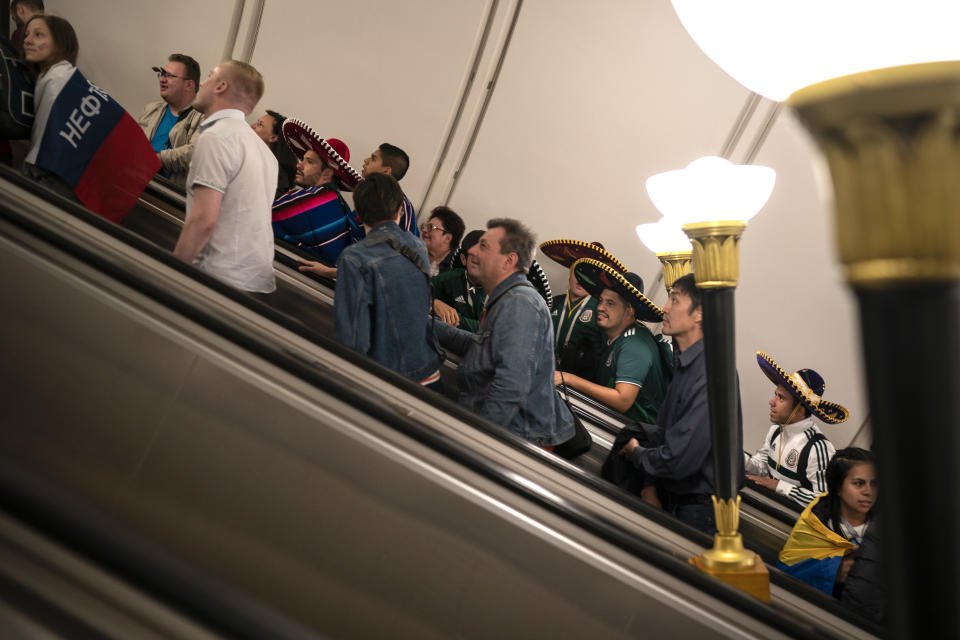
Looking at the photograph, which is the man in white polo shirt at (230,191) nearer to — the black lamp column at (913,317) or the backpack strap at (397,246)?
the backpack strap at (397,246)

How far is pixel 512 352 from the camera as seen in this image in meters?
2.69

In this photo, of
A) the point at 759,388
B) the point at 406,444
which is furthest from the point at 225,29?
the point at 406,444

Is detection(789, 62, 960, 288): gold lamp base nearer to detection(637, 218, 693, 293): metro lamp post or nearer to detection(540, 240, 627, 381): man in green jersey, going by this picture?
detection(637, 218, 693, 293): metro lamp post

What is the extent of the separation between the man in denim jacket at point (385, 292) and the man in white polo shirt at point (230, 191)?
37 centimetres

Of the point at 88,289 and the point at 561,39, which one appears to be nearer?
the point at 88,289

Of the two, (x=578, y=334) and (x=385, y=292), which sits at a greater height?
(x=578, y=334)

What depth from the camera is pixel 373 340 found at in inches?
110

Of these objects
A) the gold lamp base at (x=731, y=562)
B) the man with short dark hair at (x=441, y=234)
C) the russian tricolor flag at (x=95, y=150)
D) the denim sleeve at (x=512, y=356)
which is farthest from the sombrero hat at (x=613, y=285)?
the russian tricolor flag at (x=95, y=150)

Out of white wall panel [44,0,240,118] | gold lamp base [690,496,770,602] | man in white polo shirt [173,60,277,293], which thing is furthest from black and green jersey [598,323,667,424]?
white wall panel [44,0,240,118]

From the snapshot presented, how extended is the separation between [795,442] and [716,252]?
3.65 metres

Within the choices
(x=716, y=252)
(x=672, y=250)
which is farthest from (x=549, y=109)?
(x=716, y=252)

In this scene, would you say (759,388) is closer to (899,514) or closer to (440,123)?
(440,123)

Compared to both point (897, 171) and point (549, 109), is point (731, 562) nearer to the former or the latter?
point (897, 171)

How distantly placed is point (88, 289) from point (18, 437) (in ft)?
1.03
